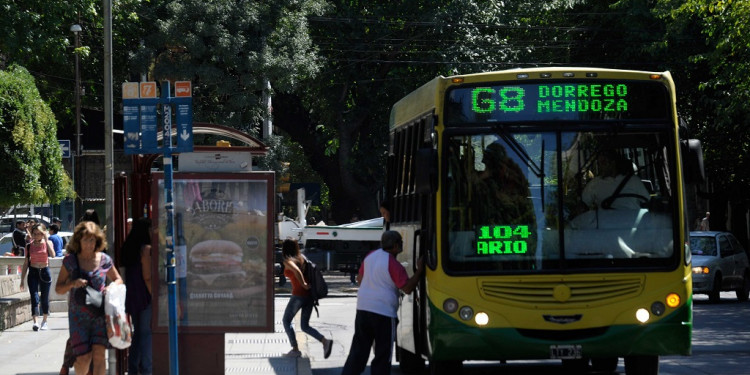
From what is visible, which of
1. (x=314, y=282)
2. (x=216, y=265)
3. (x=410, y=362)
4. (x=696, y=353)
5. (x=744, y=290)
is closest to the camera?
(x=216, y=265)

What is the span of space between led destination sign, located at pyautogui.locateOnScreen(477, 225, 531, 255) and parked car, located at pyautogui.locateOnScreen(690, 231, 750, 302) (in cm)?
1639

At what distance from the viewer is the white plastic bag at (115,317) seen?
35.0ft

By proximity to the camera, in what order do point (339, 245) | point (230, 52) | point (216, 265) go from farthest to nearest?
point (230, 52), point (339, 245), point (216, 265)

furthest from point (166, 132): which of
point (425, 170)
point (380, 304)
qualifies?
point (380, 304)

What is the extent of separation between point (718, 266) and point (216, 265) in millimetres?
17407

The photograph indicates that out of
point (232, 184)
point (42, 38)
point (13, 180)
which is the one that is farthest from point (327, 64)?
point (232, 184)

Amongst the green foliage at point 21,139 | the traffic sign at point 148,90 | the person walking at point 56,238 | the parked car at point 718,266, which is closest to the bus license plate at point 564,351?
the traffic sign at point 148,90

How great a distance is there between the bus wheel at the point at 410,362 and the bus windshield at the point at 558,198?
3068mm

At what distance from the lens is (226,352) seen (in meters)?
16.7

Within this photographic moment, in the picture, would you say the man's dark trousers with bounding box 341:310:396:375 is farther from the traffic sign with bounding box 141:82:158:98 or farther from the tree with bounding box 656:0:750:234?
the tree with bounding box 656:0:750:234

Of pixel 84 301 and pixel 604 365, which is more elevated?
pixel 84 301

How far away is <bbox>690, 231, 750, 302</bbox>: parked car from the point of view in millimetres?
26906

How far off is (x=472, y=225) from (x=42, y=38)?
18.4 meters

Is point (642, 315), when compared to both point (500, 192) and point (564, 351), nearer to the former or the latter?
point (564, 351)
